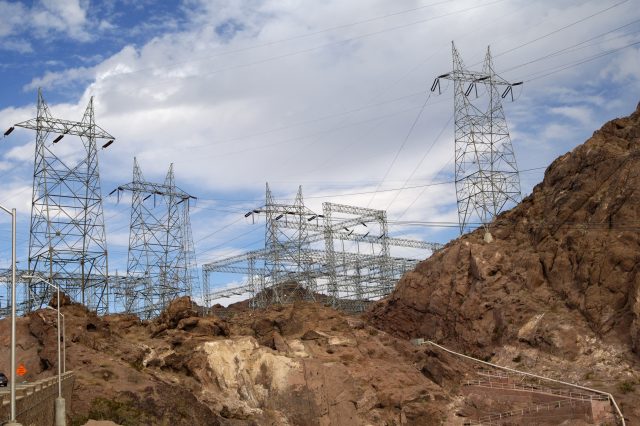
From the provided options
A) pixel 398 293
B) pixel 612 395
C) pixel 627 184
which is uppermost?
pixel 627 184

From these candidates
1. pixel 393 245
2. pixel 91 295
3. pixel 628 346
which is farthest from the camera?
pixel 393 245

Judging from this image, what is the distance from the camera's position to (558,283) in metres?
66.6

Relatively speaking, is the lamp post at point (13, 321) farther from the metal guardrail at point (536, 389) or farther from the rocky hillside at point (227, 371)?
the metal guardrail at point (536, 389)

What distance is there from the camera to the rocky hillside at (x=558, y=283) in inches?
2378

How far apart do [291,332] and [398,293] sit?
13.7 meters

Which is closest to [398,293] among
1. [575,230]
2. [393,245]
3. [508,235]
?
[508,235]

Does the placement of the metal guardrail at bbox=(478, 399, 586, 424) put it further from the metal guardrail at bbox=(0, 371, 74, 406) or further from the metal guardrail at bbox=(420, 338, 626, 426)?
the metal guardrail at bbox=(0, 371, 74, 406)

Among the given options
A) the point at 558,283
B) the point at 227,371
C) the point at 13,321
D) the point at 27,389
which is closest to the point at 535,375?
the point at 558,283

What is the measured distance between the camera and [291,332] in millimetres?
68812

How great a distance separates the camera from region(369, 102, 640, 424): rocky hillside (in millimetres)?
60406

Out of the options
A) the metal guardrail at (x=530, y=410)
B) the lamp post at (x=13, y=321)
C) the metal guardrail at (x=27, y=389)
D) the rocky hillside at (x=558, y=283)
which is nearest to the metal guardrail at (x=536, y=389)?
the metal guardrail at (x=530, y=410)

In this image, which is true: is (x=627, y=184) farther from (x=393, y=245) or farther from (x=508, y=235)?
(x=393, y=245)

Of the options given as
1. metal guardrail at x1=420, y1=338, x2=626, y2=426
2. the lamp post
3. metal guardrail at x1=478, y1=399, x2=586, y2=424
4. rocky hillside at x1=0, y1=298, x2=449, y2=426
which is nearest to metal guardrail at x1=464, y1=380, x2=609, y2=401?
metal guardrail at x1=420, y1=338, x2=626, y2=426

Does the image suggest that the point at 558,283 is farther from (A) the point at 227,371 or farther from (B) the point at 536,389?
(A) the point at 227,371
